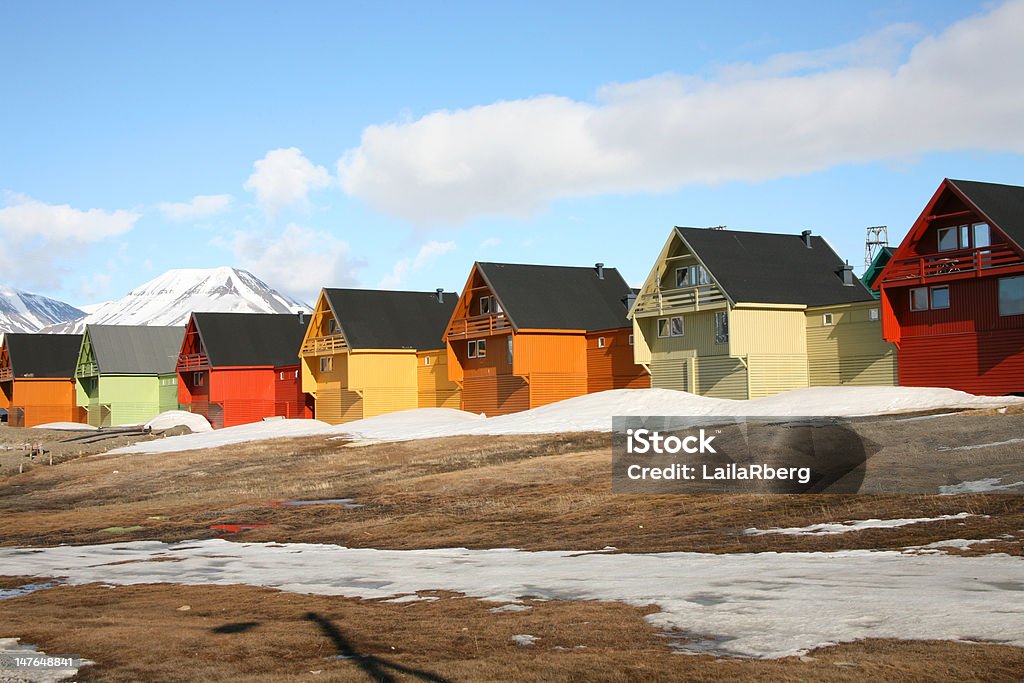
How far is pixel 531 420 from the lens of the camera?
45000mm

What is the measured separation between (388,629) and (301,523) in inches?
515

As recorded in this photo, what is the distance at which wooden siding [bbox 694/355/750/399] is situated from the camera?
148ft

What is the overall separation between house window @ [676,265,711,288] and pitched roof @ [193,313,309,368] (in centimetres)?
3373

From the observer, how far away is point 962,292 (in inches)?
1508

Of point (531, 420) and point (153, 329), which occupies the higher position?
point (153, 329)

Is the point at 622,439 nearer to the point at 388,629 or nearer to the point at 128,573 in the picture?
the point at 128,573

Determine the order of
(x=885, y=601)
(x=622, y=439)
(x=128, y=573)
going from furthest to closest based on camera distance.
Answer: (x=622, y=439)
(x=128, y=573)
(x=885, y=601)

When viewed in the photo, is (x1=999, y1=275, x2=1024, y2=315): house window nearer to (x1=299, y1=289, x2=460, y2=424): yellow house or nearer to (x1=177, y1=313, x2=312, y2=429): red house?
(x1=299, y1=289, x2=460, y2=424): yellow house

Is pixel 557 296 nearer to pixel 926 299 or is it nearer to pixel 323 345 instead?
pixel 323 345

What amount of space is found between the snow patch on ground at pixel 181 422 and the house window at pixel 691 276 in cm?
3338

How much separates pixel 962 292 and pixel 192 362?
55304 millimetres

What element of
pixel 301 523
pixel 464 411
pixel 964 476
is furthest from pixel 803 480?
pixel 464 411

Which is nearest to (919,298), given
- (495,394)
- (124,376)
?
(495,394)

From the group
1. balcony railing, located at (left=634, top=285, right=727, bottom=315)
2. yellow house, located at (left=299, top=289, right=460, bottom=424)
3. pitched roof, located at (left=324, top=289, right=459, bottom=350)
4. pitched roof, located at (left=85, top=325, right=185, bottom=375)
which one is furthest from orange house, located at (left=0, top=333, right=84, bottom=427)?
balcony railing, located at (left=634, top=285, right=727, bottom=315)
